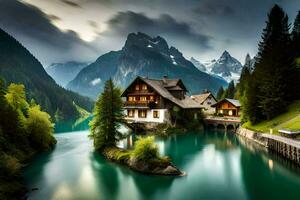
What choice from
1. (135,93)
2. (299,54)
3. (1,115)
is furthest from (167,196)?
(299,54)

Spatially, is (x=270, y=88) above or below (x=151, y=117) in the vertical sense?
above

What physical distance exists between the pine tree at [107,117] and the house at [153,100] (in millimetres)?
28257

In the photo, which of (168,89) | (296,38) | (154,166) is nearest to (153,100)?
(168,89)

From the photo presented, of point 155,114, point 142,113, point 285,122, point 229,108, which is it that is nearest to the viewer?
point 285,122

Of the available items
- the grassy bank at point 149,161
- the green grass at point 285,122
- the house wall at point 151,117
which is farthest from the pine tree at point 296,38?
the grassy bank at point 149,161

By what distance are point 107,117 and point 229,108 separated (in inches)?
2184

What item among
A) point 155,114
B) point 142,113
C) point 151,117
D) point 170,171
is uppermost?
point 142,113

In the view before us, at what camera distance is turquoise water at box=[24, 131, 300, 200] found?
2530cm

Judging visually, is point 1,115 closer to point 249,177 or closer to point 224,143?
point 249,177

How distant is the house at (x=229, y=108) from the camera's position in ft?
283

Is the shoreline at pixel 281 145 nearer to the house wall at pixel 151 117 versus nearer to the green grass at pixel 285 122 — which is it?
the green grass at pixel 285 122

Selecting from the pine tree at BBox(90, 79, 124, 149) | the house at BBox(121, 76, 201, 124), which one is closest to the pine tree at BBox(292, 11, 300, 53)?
the house at BBox(121, 76, 201, 124)

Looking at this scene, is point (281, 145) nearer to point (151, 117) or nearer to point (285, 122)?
point (285, 122)

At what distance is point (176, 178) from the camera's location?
29.4 metres
